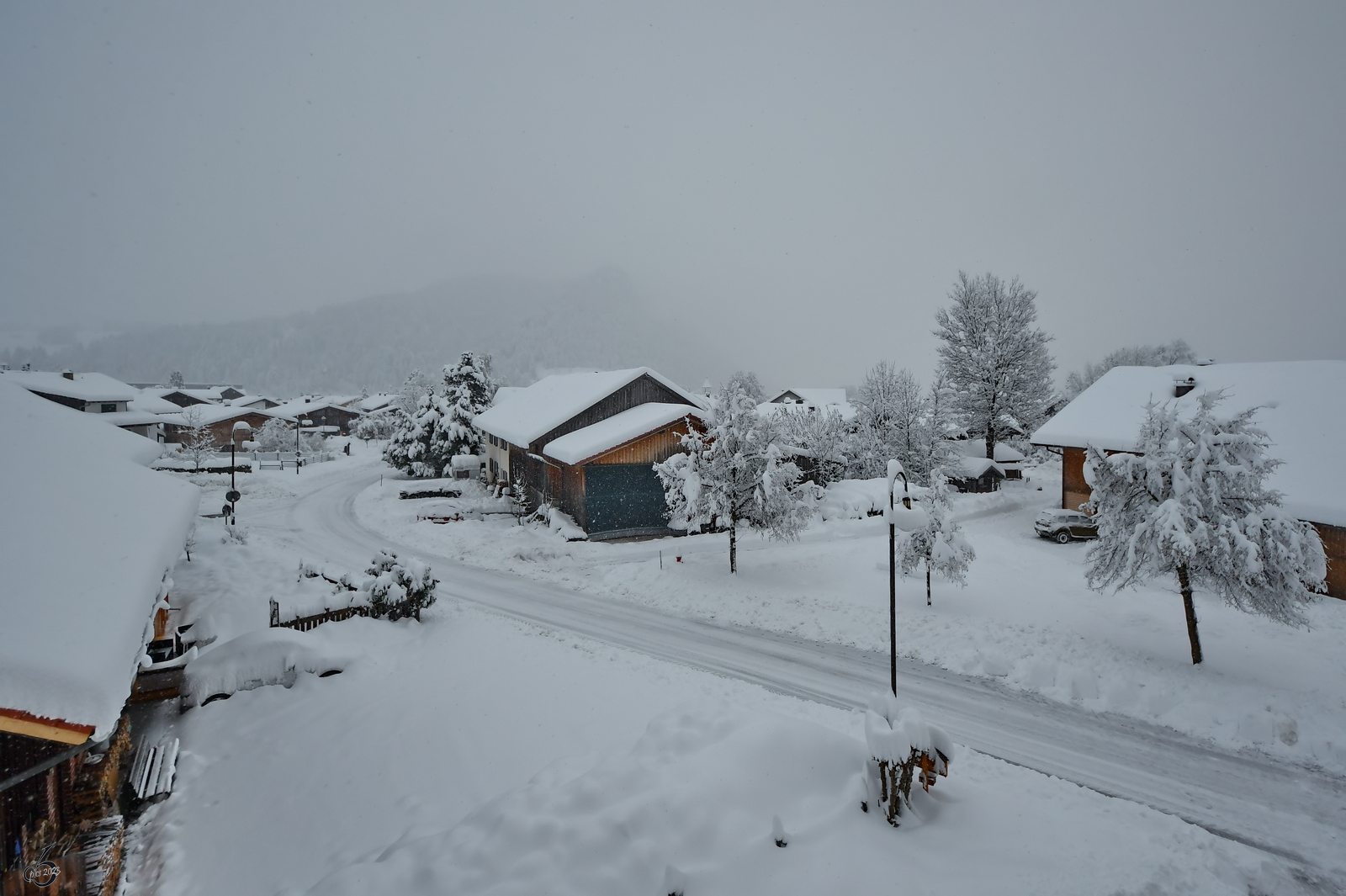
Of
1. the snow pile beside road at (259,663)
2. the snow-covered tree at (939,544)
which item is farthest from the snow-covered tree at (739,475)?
the snow pile beside road at (259,663)

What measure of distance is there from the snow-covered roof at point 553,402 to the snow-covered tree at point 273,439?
30568 millimetres

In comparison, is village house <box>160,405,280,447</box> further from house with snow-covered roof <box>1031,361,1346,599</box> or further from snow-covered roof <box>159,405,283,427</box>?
house with snow-covered roof <box>1031,361,1346,599</box>

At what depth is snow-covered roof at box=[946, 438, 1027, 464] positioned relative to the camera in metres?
42.6

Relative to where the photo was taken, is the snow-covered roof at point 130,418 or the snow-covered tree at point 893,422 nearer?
the snow-covered tree at point 893,422

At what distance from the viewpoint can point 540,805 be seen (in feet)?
23.7

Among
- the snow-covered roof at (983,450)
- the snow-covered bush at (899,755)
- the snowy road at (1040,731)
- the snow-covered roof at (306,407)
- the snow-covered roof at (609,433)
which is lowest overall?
the snowy road at (1040,731)

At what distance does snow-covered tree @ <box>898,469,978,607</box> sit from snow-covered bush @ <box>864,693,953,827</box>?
10.4m

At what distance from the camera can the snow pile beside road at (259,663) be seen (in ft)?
38.0

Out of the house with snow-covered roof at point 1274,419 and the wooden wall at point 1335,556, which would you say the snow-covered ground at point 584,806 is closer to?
the house with snow-covered roof at point 1274,419

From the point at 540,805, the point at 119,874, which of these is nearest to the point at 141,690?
the point at 119,874

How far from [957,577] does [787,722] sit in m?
10.7

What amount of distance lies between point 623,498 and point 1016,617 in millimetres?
16519

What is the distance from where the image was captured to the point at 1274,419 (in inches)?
843

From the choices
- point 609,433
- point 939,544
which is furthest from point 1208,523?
point 609,433
